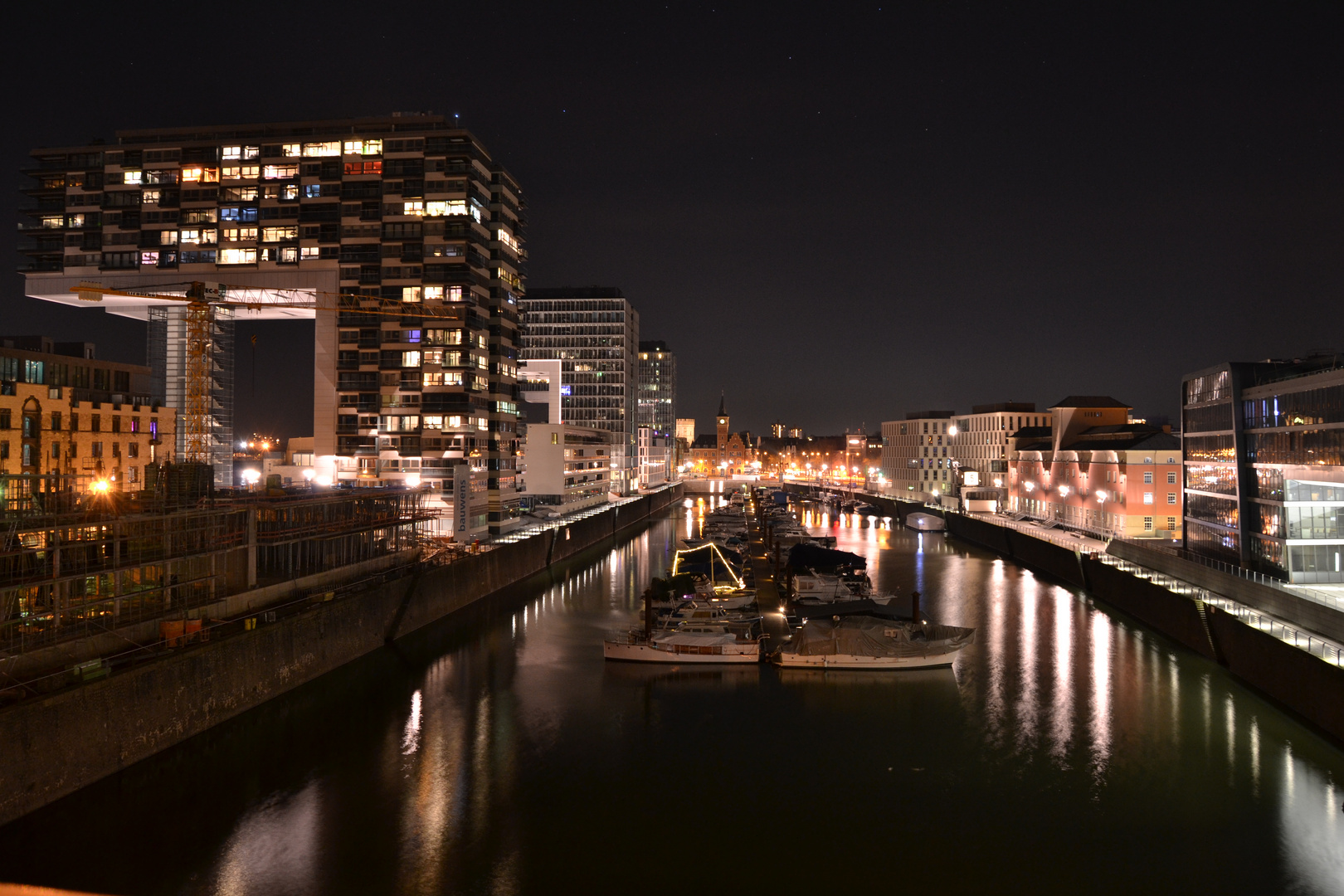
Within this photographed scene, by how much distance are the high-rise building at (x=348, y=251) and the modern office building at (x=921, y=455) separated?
3073 inches

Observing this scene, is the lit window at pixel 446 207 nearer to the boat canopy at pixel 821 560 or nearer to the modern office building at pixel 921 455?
the boat canopy at pixel 821 560

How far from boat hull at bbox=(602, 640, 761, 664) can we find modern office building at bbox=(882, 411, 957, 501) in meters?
93.2

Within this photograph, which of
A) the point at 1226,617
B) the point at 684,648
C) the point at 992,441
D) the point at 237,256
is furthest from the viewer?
the point at 992,441

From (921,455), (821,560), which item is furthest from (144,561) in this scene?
(921,455)

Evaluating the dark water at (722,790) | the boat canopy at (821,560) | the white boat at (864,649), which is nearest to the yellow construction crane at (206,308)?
the boat canopy at (821,560)

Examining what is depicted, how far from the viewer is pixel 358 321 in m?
76.4

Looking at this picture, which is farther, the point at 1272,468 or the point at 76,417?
the point at 76,417

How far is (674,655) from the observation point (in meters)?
40.5

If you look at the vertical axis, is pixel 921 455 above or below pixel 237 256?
below

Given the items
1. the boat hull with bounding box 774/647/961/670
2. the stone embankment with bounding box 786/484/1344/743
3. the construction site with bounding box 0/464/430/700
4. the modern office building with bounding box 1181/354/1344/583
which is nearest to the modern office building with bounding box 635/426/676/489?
the stone embankment with bounding box 786/484/1344/743

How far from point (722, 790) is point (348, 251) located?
65.9 metres

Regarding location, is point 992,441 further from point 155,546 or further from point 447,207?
point 155,546

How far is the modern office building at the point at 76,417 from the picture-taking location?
50.4m

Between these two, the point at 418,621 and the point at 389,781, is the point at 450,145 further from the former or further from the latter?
the point at 389,781
